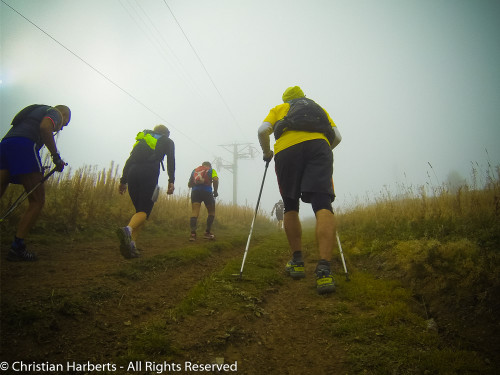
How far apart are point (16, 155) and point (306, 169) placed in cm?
371

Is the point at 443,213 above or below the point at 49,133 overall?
below

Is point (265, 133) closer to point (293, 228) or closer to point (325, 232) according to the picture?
point (293, 228)

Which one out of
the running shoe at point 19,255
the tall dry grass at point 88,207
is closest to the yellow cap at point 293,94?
the running shoe at point 19,255

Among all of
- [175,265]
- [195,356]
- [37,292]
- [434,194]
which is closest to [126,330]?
[195,356]

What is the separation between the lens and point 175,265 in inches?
133

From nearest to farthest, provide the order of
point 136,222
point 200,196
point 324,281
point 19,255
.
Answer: point 324,281
point 19,255
point 136,222
point 200,196

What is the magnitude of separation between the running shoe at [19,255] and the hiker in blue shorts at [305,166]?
129 inches

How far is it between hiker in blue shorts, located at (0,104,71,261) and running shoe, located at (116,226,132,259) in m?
1.03

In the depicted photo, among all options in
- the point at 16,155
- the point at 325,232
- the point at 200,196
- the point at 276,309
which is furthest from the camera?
the point at 200,196

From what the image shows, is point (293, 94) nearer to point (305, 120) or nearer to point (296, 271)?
point (305, 120)

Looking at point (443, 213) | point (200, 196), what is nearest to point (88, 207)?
point (200, 196)

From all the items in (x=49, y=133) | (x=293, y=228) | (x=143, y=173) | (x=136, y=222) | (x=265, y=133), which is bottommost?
(x=293, y=228)

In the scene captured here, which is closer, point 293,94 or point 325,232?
point 325,232

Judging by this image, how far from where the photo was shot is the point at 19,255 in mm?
2963
